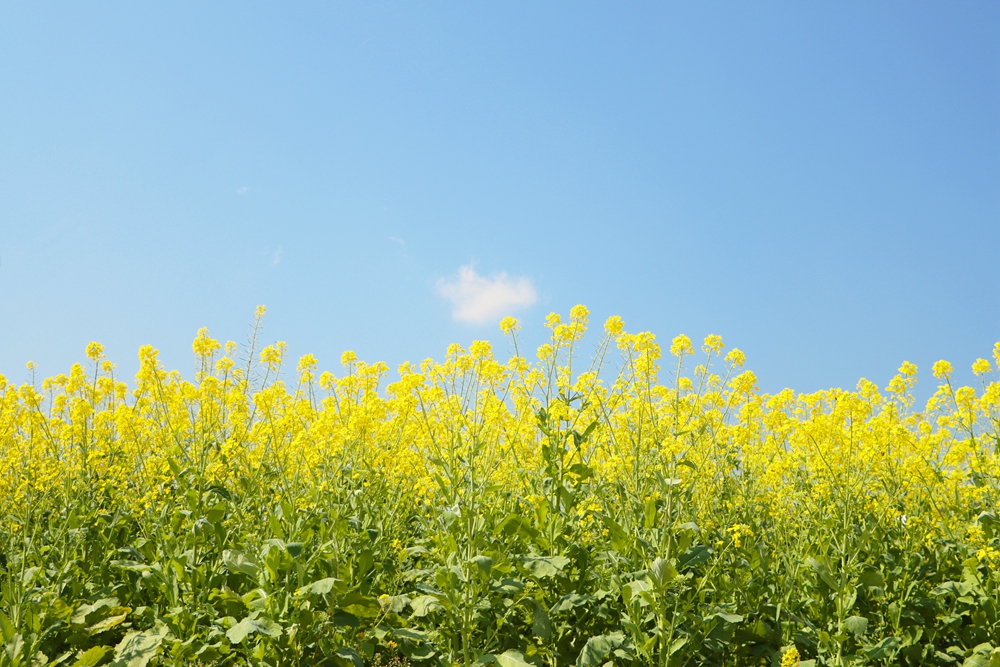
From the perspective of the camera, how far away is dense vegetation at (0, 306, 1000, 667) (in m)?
4.35

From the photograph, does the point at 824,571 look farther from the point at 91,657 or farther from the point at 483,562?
the point at 91,657

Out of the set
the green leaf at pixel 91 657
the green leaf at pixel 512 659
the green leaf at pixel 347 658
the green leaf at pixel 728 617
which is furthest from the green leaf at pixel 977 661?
the green leaf at pixel 91 657

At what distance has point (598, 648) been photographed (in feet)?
13.8

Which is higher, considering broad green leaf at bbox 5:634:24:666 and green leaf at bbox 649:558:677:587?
green leaf at bbox 649:558:677:587

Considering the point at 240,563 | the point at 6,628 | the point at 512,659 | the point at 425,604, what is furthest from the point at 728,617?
the point at 6,628

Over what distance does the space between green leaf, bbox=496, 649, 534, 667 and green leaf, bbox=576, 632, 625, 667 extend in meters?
0.31

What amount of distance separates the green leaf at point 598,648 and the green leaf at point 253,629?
1.70 meters

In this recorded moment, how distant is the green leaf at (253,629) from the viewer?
3947 millimetres

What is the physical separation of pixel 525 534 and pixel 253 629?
165cm

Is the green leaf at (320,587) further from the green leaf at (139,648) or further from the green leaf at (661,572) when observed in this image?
the green leaf at (661,572)

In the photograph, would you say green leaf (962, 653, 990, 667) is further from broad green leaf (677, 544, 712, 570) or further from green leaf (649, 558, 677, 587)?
green leaf (649, 558, 677, 587)

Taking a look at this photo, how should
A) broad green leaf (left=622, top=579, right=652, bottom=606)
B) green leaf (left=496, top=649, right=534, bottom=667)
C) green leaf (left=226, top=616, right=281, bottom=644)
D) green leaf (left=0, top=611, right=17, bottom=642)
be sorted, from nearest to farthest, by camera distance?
green leaf (left=226, top=616, right=281, bottom=644)
broad green leaf (left=622, top=579, right=652, bottom=606)
green leaf (left=496, top=649, right=534, bottom=667)
green leaf (left=0, top=611, right=17, bottom=642)

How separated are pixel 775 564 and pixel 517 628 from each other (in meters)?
1.94

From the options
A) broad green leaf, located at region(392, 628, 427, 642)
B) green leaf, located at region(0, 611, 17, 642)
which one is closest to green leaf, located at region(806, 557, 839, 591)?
broad green leaf, located at region(392, 628, 427, 642)
